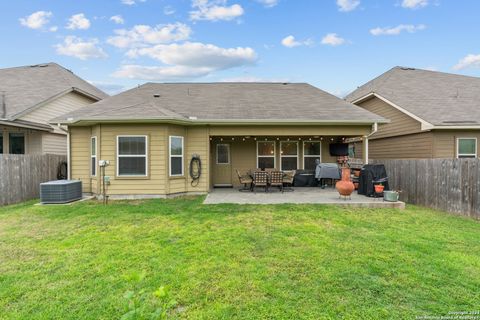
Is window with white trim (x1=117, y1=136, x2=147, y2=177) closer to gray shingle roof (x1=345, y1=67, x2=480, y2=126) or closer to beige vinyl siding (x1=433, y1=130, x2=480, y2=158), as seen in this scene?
gray shingle roof (x1=345, y1=67, x2=480, y2=126)

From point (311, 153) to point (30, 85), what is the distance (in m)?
13.8

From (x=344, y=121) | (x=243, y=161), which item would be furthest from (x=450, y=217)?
(x=243, y=161)

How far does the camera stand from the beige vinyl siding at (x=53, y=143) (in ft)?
37.6

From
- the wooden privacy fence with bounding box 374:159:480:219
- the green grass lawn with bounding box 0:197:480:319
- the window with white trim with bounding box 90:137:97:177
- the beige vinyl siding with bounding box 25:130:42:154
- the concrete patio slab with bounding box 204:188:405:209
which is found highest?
the beige vinyl siding with bounding box 25:130:42:154

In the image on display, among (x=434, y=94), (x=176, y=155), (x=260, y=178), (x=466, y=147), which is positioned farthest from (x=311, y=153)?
(x=434, y=94)

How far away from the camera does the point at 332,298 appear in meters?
2.81

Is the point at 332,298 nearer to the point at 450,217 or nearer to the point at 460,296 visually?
the point at 460,296

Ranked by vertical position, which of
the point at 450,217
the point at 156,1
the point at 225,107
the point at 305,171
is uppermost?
the point at 156,1

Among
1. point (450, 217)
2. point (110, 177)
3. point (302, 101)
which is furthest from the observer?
point (302, 101)

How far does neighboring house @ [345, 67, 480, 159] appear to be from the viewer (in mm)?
10359

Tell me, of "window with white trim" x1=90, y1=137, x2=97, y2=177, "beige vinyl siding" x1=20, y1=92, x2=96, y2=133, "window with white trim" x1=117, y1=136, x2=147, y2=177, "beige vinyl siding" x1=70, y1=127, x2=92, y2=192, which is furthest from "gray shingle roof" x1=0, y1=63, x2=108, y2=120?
"window with white trim" x1=117, y1=136, x2=147, y2=177

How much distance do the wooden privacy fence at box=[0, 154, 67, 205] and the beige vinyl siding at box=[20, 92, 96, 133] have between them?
82.0 inches

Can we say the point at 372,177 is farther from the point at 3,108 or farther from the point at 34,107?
the point at 3,108

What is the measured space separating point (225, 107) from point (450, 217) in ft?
25.7
